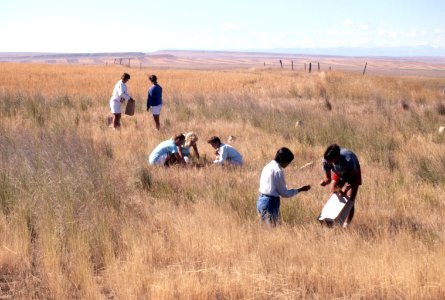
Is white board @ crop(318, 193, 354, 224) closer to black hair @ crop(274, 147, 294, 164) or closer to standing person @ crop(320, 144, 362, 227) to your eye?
standing person @ crop(320, 144, 362, 227)

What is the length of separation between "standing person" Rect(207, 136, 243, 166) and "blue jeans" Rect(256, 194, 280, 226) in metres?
3.03

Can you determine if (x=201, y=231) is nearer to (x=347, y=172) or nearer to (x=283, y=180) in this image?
(x=283, y=180)

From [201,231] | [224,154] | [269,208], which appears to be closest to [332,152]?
[269,208]

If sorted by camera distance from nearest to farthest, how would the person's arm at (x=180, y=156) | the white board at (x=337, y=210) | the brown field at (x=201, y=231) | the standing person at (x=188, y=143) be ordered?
the brown field at (x=201, y=231) → the white board at (x=337, y=210) → the person's arm at (x=180, y=156) → the standing person at (x=188, y=143)

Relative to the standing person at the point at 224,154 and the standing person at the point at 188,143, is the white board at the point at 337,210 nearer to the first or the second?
the standing person at the point at 224,154

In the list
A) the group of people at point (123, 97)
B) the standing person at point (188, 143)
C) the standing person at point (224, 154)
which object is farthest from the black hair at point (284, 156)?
the group of people at point (123, 97)

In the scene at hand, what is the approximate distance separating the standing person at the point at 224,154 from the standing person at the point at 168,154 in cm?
57

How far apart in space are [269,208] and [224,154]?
3.17 metres

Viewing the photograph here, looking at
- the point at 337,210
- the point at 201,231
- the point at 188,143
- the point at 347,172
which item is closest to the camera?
the point at 201,231

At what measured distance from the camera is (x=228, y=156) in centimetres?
926

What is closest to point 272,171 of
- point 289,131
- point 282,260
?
point 282,260

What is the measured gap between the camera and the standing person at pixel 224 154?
29.8 feet

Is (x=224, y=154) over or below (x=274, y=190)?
below

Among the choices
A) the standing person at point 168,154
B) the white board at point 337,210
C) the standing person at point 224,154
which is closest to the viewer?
the white board at point 337,210
